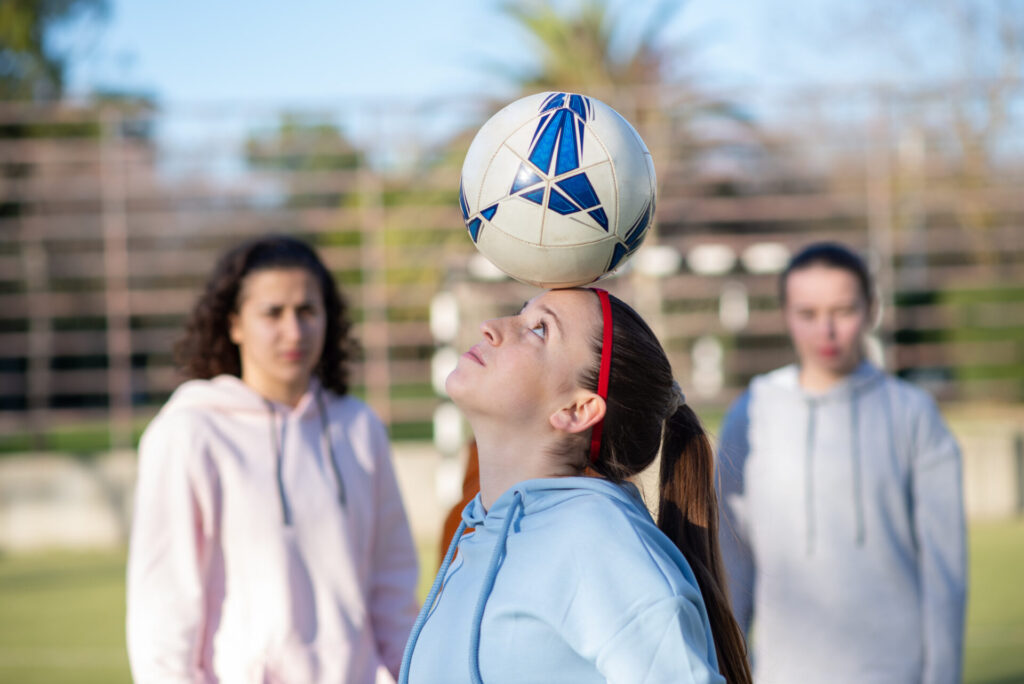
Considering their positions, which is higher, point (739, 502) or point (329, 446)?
point (329, 446)

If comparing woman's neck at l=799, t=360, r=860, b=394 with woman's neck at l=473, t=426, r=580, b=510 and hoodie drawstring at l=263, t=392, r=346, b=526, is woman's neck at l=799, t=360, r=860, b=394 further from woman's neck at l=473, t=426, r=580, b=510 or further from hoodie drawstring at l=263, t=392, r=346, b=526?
woman's neck at l=473, t=426, r=580, b=510

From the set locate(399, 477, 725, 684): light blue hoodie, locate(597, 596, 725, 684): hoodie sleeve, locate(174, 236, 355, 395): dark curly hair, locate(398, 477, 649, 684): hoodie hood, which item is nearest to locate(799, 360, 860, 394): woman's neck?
locate(174, 236, 355, 395): dark curly hair

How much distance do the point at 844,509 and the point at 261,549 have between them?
1.71 meters

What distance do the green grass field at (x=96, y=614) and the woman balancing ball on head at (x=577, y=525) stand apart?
4.45m

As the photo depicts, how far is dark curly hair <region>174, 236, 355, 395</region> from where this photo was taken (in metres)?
3.26

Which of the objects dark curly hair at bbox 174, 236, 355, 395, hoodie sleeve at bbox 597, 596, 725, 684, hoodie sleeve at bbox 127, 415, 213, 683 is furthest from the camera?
dark curly hair at bbox 174, 236, 355, 395

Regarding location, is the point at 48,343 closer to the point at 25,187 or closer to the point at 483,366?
the point at 25,187

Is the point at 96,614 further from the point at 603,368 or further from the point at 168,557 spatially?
the point at 603,368

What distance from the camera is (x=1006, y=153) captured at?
11.9 meters

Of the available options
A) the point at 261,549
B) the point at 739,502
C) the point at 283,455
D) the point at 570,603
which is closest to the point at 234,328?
the point at 283,455

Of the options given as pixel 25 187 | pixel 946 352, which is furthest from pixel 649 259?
pixel 25 187

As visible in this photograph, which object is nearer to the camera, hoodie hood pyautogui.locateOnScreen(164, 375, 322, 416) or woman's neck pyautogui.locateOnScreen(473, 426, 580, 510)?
woman's neck pyautogui.locateOnScreen(473, 426, 580, 510)

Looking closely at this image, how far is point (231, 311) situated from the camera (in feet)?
10.8

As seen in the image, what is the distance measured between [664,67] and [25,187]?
12.9 m
